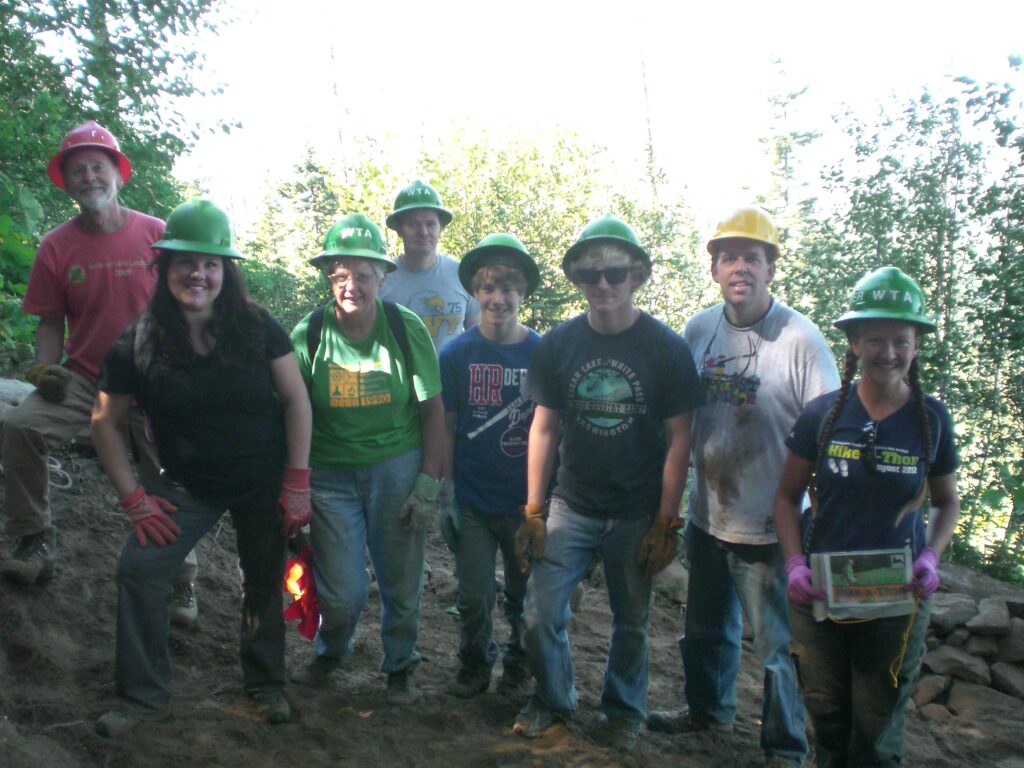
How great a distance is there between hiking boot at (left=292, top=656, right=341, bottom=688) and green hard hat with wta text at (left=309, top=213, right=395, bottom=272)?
1.92 metres

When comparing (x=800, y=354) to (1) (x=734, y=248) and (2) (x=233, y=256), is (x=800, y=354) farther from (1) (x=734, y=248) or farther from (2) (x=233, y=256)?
(2) (x=233, y=256)

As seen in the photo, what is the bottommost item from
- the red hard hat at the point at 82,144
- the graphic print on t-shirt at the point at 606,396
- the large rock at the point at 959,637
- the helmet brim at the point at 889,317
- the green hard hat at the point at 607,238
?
the large rock at the point at 959,637

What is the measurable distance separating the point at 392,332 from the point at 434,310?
4.74 feet

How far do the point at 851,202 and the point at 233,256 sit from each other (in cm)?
1181

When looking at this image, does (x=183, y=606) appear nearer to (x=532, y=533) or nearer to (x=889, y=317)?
(x=532, y=533)

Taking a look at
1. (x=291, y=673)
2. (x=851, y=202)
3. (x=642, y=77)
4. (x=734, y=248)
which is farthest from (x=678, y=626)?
(x=642, y=77)

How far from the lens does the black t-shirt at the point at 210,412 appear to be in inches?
128

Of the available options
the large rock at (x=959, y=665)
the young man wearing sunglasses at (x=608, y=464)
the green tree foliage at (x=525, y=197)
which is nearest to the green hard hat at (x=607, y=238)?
the young man wearing sunglasses at (x=608, y=464)

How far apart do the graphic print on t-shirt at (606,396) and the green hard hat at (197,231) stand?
1485 millimetres

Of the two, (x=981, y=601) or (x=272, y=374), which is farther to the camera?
(x=981, y=601)

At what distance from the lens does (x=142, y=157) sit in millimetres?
11211

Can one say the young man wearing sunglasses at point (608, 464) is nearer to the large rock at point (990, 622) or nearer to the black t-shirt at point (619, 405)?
the black t-shirt at point (619, 405)

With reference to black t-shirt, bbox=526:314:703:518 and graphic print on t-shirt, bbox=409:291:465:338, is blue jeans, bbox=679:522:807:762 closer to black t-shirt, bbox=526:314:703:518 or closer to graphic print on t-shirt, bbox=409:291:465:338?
black t-shirt, bbox=526:314:703:518

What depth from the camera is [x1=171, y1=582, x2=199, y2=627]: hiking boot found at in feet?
14.6
